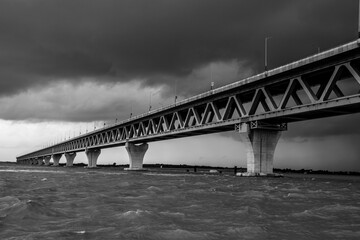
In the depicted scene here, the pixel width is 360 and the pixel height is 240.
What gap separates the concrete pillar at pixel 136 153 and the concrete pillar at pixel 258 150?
5655cm

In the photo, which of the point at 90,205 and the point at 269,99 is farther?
the point at 269,99

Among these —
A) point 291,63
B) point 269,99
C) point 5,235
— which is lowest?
point 5,235

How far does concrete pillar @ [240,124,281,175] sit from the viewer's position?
55.8m

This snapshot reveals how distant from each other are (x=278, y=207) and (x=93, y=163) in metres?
142

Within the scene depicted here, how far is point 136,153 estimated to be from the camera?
109000 millimetres

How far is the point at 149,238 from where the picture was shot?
9289mm

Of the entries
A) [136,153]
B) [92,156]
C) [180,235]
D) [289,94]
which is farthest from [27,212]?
[92,156]

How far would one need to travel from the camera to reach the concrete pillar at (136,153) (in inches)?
4272

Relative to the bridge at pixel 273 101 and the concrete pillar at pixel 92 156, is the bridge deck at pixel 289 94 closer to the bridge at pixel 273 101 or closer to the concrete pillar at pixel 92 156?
the bridge at pixel 273 101

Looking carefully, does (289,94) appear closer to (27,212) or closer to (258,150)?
(258,150)

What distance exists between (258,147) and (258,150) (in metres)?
0.46

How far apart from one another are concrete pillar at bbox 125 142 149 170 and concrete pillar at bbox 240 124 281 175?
56.5m

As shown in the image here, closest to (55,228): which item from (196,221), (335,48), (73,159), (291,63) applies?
(196,221)

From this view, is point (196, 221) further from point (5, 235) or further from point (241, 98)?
point (241, 98)
